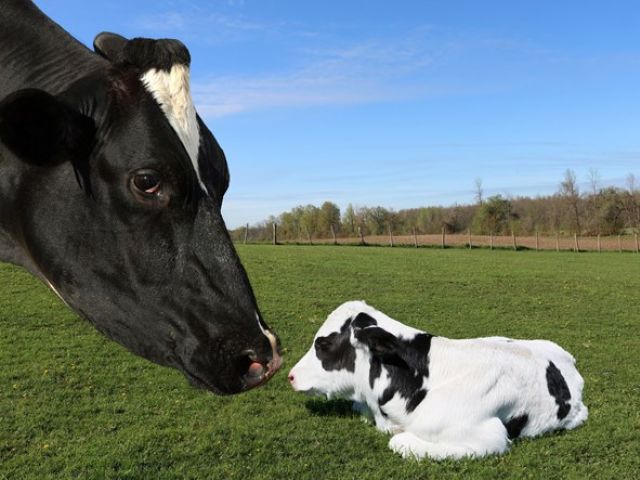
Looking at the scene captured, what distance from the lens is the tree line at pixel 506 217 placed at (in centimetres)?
7462

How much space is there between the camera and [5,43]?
7.38 ft

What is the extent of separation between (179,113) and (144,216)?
0.34m

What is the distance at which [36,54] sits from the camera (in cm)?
221

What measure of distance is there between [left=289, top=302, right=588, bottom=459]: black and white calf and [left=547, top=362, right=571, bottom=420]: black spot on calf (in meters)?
0.01

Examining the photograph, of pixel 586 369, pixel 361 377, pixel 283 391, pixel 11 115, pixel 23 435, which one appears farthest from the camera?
pixel 586 369

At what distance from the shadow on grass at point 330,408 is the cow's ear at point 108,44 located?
5228 millimetres

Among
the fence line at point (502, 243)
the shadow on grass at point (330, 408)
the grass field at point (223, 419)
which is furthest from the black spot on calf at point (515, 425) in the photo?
the fence line at point (502, 243)

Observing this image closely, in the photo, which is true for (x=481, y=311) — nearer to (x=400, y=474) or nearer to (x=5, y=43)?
(x=400, y=474)

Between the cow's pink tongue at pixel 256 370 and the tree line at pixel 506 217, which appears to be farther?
the tree line at pixel 506 217

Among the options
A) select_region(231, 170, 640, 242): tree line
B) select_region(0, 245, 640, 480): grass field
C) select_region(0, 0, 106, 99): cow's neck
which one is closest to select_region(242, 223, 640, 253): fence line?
select_region(231, 170, 640, 242): tree line

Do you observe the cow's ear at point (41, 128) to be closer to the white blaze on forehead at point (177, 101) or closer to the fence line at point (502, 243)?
the white blaze on forehead at point (177, 101)

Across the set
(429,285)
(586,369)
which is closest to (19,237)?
(586,369)

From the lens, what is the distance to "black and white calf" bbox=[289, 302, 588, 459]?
601cm

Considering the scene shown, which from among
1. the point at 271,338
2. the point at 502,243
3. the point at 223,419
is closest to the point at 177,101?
the point at 271,338
